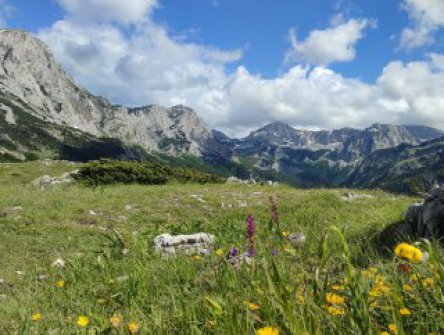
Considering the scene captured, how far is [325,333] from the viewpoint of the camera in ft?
11.5

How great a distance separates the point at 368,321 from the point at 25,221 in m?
16.1

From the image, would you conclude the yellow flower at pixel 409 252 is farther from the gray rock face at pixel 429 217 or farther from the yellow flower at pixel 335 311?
the gray rock face at pixel 429 217

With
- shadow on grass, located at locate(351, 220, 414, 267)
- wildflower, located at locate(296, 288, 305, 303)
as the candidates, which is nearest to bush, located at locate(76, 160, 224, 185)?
shadow on grass, located at locate(351, 220, 414, 267)

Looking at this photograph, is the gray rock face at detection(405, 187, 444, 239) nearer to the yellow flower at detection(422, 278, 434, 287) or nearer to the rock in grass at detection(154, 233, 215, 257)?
the rock in grass at detection(154, 233, 215, 257)

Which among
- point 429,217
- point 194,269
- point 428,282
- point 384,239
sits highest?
point 429,217

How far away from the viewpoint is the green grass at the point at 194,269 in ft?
11.2

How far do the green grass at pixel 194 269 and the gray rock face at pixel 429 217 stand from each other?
0.64m

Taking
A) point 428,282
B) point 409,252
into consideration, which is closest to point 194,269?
point 428,282

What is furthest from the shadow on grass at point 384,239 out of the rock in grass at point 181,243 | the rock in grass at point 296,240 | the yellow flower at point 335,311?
the yellow flower at point 335,311

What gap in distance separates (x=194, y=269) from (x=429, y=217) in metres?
4.98

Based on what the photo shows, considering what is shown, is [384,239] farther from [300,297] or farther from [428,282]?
[300,297]

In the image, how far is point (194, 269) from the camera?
24.6ft

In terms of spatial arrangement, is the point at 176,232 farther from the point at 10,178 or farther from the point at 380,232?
the point at 10,178

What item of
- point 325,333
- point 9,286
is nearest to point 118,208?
point 9,286
